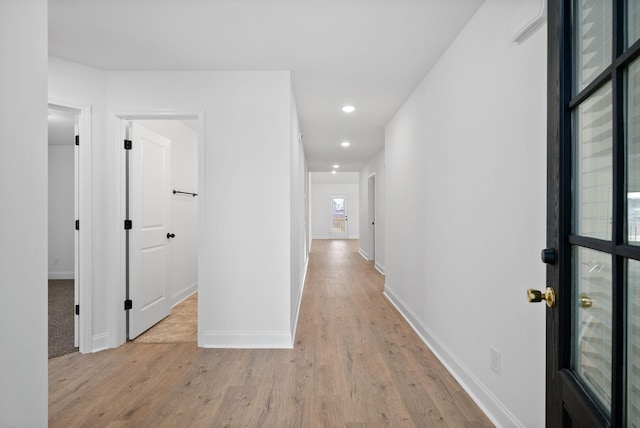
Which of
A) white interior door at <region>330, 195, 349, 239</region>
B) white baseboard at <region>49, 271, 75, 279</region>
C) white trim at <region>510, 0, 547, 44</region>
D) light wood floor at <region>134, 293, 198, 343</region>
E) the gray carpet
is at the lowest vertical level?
the gray carpet

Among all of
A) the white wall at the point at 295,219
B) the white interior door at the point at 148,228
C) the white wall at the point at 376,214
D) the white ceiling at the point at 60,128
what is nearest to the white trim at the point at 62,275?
the white ceiling at the point at 60,128

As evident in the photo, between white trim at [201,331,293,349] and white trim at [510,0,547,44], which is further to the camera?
white trim at [201,331,293,349]

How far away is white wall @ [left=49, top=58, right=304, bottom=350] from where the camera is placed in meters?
3.02

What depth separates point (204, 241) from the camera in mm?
3031

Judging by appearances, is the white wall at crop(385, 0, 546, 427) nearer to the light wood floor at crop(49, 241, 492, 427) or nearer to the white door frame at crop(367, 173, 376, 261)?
the light wood floor at crop(49, 241, 492, 427)

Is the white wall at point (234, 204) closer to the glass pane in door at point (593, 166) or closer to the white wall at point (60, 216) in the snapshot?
the glass pane in door at point (593, 166)

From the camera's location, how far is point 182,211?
466 cm

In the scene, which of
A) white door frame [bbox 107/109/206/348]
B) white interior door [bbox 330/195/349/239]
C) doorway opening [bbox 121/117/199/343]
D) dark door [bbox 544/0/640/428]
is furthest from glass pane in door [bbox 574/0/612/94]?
white interior door [bbox 330/195/349/239]

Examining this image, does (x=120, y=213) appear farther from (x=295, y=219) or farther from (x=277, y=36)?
(x=277, y=36)

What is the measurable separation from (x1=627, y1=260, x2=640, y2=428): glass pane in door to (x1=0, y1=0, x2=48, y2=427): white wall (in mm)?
1554

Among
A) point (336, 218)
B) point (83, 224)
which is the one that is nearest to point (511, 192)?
point (83, 224)

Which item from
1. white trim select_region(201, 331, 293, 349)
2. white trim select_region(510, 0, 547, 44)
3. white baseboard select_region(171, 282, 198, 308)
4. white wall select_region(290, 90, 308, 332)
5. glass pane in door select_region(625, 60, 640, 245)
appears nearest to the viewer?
glass pane in door select_region(625, 60, 640, 245)

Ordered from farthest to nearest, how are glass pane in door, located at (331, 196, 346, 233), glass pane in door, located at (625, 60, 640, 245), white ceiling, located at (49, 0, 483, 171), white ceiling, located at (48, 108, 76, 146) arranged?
glass pane in door, located at (331, 196, 346, 233) → white ceiling, located at (48, 108, 76, 146) → white ceiling, located at (49, 0, 483, 171) → glass pane in door, located at (625, 60, 640, 245)

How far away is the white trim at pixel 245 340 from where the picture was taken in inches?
118
